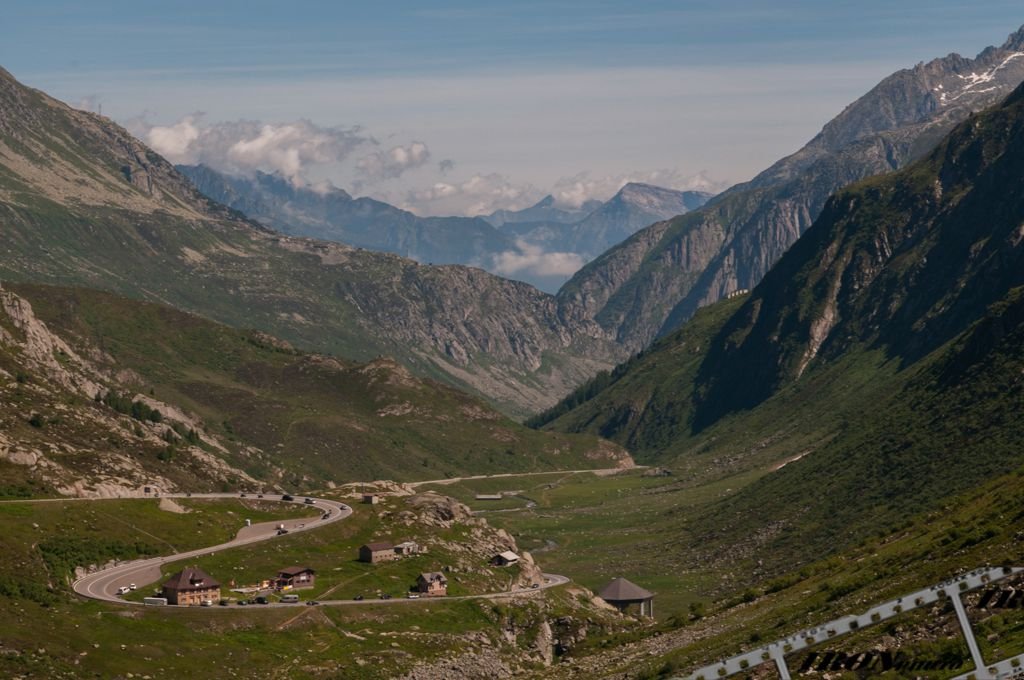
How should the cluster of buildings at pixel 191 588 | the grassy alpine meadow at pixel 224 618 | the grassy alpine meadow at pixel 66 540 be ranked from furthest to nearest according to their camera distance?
1. the cluster of buildings at pixel 191 588
2. the grassy alpine meadow at pixel 66 540
3. the grassy alpine meadow at pixel 224 618

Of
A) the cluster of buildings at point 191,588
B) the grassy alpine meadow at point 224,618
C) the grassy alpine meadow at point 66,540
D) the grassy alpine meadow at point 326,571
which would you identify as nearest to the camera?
the grassy alpine meadow at point 224,618

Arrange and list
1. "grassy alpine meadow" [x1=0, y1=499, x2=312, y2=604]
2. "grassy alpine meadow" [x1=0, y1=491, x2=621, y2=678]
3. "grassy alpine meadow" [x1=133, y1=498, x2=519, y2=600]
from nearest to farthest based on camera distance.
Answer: "grassy alpine meadow" [x1=0, y1=491, x2=621, y2=678]
"grassy alpine meadow" [x1=0, y1=499, x2=312, y2=604]
"grassy alpine meadow" [x1=133, y1=498, x2=519, y2=600]

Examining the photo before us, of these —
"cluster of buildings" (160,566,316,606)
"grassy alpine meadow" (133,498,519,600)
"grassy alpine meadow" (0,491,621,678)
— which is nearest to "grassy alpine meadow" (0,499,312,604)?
"grassy alpine meadow" (0,491,621,678)

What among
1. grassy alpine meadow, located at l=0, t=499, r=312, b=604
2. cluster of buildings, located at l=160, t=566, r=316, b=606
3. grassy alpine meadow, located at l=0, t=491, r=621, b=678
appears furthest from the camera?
cluster of buildings, located at l=160, t=566, r=316, b=606

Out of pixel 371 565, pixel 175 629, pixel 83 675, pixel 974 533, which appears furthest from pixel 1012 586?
pixel 371 565

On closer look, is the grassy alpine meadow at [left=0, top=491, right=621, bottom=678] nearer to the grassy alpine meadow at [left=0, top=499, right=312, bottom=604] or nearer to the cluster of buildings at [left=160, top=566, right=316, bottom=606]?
the grassy alpine meadow at [left=0, top=499, right=312, bottom=604]

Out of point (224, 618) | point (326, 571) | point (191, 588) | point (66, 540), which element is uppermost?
point (66, 540)

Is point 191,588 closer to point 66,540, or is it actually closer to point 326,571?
point 66,540

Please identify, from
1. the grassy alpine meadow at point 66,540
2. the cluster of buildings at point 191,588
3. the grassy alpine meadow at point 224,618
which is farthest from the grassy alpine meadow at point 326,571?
the grassy alpine meadow at point 66,540

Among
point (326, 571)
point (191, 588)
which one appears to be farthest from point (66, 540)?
point (326, 571)

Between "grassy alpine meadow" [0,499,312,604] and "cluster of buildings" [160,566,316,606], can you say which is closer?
"grassy alpine meadow" [0,499,312,604]

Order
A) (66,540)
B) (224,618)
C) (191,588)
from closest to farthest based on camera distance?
(224,618), (191,588), (66,540)

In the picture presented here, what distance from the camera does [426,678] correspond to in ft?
522

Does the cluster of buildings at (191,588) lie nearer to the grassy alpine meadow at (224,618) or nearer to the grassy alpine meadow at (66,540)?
the grassy alpine meadow at (224,618)
